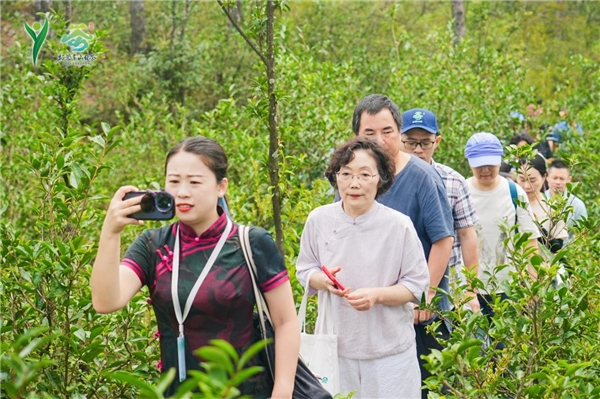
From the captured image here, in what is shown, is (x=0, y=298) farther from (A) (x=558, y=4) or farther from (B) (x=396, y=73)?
(A) (x=558, y=4)

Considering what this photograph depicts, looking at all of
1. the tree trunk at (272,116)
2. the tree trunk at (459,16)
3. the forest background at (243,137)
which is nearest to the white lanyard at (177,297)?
the forest background at (243,137)

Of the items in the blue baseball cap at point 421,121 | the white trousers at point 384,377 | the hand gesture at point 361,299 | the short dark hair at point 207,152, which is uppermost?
the blue baseball cap at point 421,121

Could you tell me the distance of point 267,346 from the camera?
103 inches

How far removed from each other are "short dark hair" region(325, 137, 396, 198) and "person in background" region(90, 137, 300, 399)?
34.6 inches

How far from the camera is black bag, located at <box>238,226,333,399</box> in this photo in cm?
258

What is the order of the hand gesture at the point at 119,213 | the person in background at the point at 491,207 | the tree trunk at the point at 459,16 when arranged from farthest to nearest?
the tree trunk at the point at 459,16 < the person in background at the point at 491,207 < the hand gesture at the point at 119,213

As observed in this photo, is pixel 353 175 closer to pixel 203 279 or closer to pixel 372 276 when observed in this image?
pixel 372 276

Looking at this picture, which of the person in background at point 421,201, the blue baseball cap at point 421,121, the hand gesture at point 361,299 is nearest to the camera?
the hand gesture at point 361,299

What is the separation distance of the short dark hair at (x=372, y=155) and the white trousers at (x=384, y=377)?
0.70m

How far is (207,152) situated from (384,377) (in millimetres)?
1303

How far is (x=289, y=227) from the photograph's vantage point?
496 centimetres

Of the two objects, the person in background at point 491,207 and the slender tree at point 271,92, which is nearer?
the slender tree at point 271,92

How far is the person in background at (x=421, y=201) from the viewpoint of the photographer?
3.75 meters

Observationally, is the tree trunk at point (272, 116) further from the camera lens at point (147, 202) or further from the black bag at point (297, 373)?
the camera lens at point (147, 202)
